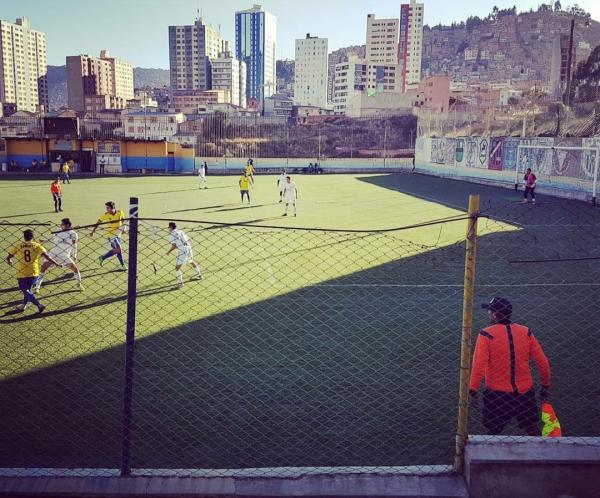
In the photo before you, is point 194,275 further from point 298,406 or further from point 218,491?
point 218,491

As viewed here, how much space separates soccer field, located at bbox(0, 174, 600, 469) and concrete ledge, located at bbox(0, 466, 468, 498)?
61.4 inches

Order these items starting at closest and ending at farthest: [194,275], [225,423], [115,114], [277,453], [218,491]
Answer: [218,491] < [277,453] < [225,423] < [194,275] < [115,114]

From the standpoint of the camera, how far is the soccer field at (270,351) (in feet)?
19.7

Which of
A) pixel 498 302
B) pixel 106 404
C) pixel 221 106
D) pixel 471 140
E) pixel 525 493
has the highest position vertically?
pixel 221 106

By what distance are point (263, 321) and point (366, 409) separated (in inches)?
149

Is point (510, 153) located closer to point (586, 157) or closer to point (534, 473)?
point (586, 157)

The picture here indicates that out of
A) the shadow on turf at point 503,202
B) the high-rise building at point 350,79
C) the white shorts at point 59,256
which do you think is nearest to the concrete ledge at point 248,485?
the white shorts at point 59,256

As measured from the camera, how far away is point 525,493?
4066 mm

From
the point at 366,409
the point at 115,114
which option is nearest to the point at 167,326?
the point at 366,409

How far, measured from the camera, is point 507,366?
17.3ft

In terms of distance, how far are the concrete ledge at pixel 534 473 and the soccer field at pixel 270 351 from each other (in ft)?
5.55

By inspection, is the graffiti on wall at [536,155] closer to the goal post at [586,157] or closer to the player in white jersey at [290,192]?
the goal post at [586,157]

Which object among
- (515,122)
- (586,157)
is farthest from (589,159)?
(515,122)

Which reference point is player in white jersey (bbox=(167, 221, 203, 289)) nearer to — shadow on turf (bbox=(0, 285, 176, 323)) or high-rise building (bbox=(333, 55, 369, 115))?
shadow on turf (bbox=(0, 285, 176, 323))
